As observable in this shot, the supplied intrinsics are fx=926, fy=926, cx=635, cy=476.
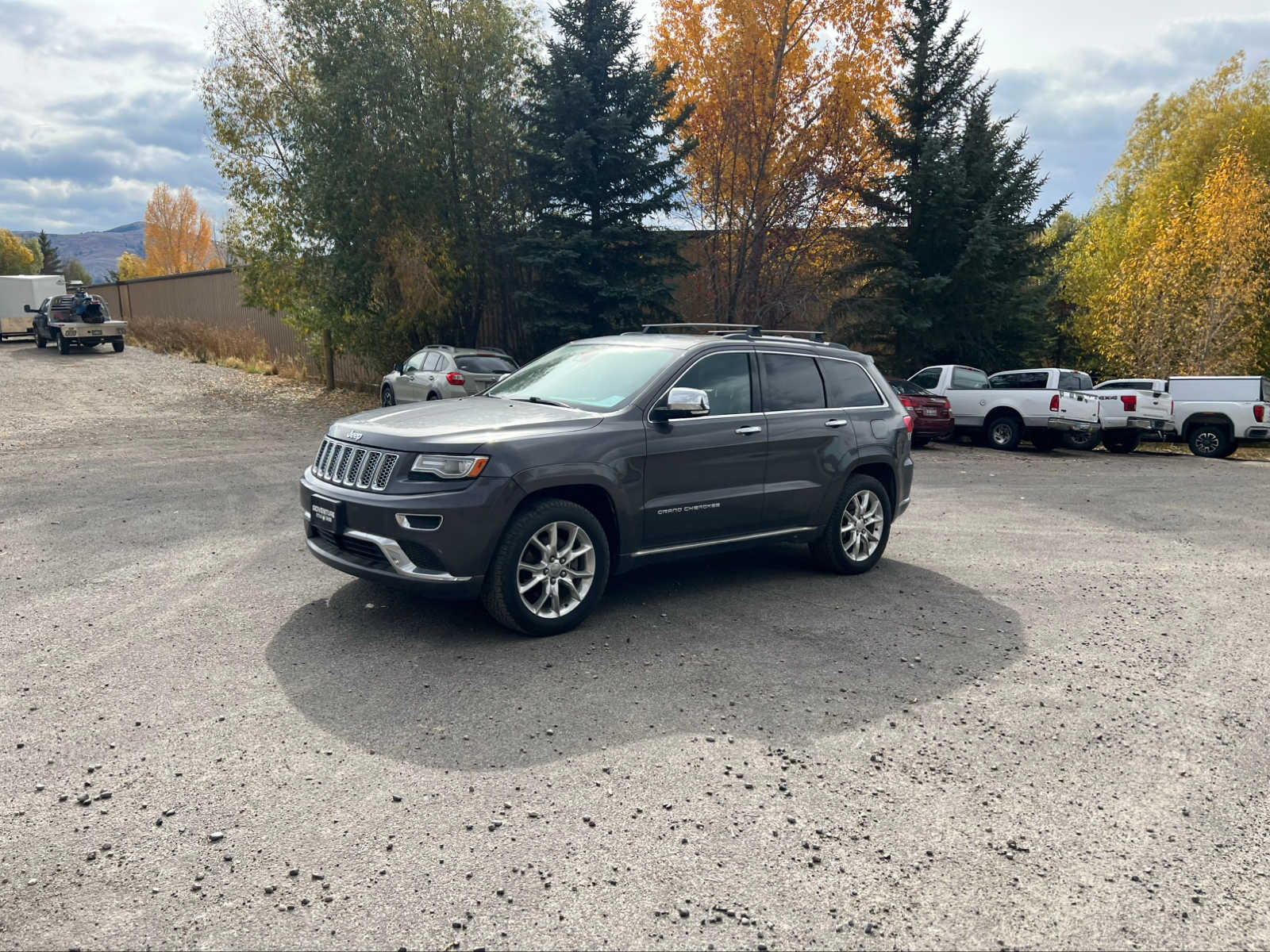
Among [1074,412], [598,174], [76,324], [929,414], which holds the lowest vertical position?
[929,414]

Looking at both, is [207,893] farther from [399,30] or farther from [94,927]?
[399,30]

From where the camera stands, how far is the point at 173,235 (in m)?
81.0

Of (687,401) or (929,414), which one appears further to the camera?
(929,414)

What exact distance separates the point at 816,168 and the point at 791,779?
2167 centimetres

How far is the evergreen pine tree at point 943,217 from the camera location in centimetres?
2241

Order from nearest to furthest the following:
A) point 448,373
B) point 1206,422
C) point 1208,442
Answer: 1. point 448,373
2. point 1206,422
3. point 1208,442

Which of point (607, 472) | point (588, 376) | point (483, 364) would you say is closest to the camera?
point (607, 472)

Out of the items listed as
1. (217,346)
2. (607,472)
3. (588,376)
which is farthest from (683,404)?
(217,346)

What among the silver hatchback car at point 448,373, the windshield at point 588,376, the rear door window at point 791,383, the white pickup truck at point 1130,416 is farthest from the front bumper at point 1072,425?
the windshield at point 588,376

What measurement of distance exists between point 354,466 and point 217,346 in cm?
2926

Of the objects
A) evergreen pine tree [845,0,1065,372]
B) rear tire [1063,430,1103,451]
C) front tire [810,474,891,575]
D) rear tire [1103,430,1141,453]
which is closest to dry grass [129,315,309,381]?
evergreen pine tree [845,0,1065,372]

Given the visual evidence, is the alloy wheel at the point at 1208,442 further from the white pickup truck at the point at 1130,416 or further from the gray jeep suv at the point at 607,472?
the gray jeep suv at the point at 607,472

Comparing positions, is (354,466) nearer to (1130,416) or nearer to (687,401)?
(687,401)

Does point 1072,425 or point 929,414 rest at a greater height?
point 929,414
